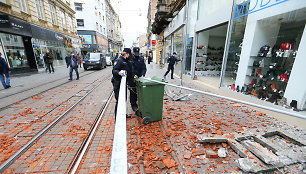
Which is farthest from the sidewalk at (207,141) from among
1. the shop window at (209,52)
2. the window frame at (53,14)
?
the window frame at (53,14)

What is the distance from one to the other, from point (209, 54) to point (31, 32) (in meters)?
17.4

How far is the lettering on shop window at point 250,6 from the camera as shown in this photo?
14.6 ft

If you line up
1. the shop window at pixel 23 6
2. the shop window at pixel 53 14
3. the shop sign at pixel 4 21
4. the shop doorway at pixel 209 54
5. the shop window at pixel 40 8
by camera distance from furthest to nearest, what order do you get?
the shop window at pixel 53 14
the shop window at pixel 40 8
the shop window at pixel 23 6
the shop sign at pixel 4 21
the shop doorway at pixel 209 54

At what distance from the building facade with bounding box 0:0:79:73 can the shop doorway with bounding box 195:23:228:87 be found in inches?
609

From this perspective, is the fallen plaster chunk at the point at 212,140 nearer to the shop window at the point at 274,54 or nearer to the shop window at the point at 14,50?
the shop window at the point at 274,54

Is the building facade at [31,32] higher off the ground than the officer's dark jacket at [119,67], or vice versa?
the building facade at [31,32]

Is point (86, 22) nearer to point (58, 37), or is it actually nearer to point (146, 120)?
point (58, 37)

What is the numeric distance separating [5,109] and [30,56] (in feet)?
41.6

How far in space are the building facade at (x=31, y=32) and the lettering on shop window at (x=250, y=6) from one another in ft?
53.1

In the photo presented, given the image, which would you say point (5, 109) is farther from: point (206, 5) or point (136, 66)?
point (206, 5)

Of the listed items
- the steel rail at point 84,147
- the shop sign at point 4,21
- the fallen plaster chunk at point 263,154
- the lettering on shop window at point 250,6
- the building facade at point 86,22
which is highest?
the building facade at point 86,22

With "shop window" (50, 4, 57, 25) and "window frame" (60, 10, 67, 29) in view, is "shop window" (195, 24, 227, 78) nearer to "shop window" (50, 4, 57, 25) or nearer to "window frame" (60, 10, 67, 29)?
"shop window" (50, 4, 57, 25)

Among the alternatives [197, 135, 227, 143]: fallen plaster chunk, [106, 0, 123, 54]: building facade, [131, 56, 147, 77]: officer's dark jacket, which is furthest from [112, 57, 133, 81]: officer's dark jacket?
[106, 0, 123, 54]: building facade

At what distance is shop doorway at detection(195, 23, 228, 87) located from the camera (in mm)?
9852
